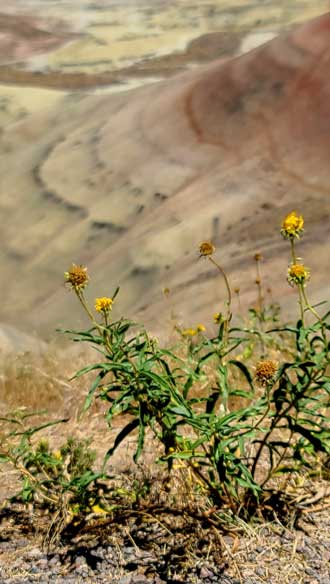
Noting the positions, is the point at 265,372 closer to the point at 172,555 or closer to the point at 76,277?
the point at 76,277

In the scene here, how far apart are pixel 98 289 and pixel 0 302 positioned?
88cm

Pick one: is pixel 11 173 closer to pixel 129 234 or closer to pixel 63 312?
pixel 129 234

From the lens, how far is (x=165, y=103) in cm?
834

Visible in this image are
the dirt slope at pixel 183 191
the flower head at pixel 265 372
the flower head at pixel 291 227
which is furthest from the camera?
the dirt slope at pixel 183 191

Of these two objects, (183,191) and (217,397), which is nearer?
(217,397)

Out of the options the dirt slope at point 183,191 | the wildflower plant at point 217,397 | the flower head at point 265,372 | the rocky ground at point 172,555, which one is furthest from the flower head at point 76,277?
the dirt slope at point 183,191

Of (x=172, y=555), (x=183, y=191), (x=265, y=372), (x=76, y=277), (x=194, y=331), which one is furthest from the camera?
(x=183, y=191)

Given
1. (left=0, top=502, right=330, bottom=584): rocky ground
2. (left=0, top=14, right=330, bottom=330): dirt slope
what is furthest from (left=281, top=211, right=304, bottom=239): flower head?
(left=0, top=14, right=330, bottom=330): dirt slope

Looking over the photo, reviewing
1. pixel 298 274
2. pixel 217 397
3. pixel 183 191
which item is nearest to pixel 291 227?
pixel 298 274

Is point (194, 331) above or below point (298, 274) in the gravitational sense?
above

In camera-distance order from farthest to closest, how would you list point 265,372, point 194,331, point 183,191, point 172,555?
point 183,191 < point 194,331 < point 172,555 < point 265,372

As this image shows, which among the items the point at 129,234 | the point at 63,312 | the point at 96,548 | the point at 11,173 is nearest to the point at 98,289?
the point at 63,312

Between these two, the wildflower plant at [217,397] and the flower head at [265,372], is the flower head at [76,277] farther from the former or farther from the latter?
the flower head at [265,372]

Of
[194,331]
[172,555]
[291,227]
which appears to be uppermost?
[194,331]
